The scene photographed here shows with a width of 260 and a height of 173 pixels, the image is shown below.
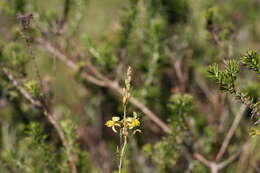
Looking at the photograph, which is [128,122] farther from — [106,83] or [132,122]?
[106,83]

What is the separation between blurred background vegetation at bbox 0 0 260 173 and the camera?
68.5 inches

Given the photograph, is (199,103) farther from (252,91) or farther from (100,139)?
(100,139)

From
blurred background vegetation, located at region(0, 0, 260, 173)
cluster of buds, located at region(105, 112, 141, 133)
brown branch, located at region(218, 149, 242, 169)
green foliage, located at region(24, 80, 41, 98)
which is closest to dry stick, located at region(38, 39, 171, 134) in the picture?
blurred background vegetation, located at region(0, 0, 260, 173)

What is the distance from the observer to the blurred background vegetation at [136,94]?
1.74m

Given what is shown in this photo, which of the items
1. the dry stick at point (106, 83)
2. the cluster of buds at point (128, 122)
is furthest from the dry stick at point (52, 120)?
the cluster of buds at point (128, 122)

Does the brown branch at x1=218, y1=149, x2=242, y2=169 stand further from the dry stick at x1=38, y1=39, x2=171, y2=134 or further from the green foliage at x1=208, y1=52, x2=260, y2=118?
the green foliage at x1=208, y1=52, x2=260, y2=118

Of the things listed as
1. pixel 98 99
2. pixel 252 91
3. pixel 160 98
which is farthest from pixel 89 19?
pixel 252 91

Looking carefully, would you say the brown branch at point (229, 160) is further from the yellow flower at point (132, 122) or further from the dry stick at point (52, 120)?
the yellow flower at point (132, 122)

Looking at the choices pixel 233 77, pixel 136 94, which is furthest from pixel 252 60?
pixel 136 94

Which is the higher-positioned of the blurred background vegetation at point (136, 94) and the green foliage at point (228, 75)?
the blurred background vegetation at point (136, 94)

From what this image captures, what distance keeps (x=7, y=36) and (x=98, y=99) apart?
3.83 ft

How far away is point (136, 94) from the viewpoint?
2.17 meters

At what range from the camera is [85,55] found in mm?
2389

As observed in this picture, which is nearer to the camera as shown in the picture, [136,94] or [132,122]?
[132,122]
